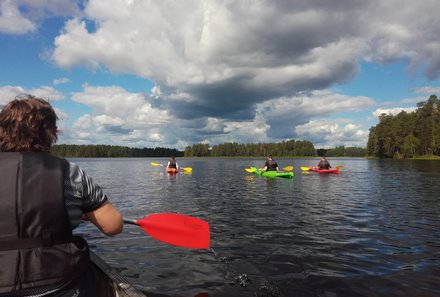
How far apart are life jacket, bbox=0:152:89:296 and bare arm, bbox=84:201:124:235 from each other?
0.34m

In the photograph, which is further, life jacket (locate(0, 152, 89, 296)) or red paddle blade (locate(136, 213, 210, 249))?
red paddle blade (locate(136, 213, 210, 249))

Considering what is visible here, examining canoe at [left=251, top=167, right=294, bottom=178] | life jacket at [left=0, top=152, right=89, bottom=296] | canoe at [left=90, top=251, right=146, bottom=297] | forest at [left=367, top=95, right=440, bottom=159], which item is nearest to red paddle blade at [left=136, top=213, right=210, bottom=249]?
canoe at [left=90, top=251, right=146, bottom=297]

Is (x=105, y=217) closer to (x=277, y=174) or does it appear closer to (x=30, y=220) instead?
(x=30, y=220)

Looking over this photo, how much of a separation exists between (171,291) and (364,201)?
1431 cm

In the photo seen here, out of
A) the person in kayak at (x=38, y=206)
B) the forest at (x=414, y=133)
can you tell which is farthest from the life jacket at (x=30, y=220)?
the forest at (x=414, y=133)

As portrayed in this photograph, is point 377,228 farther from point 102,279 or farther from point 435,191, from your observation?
point 435,191

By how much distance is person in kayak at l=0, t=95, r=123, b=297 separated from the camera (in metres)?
2.80

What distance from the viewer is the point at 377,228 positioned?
39.1 feet

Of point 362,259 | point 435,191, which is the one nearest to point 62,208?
point 362,259

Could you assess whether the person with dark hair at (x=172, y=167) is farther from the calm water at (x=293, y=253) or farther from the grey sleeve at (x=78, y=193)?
the grey sleeve at (x=78, y=193)

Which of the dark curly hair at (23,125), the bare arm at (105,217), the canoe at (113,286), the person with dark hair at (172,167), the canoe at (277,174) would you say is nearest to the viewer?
the dark curly hair at (23,125)

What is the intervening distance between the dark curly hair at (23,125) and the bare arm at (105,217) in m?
0.76

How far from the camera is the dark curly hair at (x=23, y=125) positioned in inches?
119

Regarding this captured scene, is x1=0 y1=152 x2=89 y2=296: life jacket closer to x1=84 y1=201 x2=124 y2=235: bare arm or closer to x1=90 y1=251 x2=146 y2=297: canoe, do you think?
x1=84 y1=201 x2=124 y2=235: bare arm
